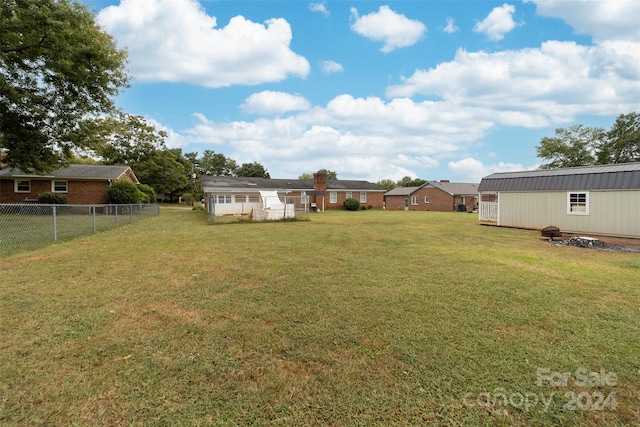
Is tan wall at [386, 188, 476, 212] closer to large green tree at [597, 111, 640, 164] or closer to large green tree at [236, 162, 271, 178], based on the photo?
large green tree at [597, 111, 640, 164]

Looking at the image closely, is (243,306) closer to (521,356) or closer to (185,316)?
(185,316)

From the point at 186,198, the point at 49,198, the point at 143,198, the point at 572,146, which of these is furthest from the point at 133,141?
the point at 572,146

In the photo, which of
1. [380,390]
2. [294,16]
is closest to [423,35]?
[294,16]

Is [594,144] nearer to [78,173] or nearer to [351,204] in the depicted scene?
[351,204]

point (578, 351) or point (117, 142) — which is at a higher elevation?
point (117, 142)

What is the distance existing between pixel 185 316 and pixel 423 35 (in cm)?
1530

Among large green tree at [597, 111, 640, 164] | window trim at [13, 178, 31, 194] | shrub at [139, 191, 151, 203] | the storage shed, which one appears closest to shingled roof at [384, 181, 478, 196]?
large green tree at [597, 111, 640, 164]

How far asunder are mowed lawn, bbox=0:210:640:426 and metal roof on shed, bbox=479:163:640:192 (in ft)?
28.7

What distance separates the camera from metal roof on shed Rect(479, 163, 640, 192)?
11.7 m

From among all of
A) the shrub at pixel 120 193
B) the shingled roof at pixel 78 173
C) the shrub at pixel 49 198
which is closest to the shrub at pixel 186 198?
the shingled roof at pixel 78 173

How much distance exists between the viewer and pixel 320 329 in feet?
11.6

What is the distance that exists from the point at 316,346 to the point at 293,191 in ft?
101

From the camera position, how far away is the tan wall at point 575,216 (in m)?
11.6

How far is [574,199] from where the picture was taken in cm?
1325
